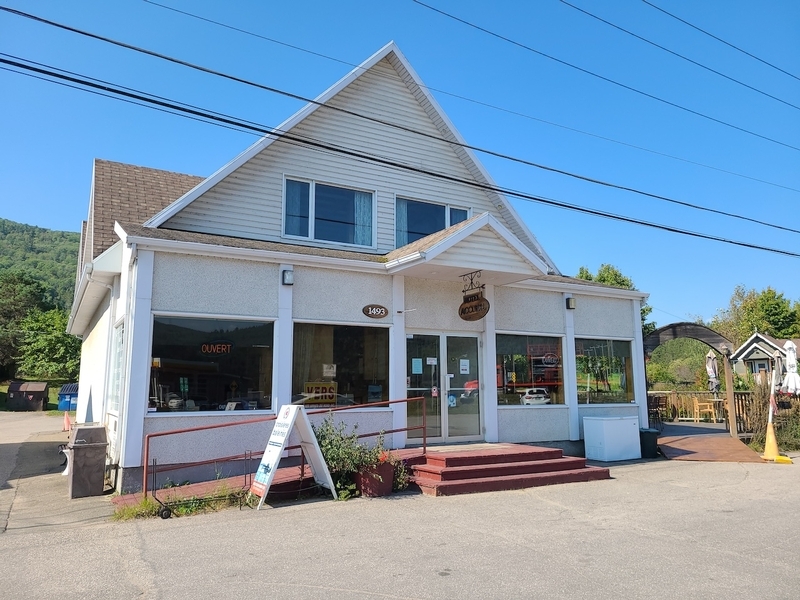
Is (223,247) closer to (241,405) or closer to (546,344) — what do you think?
(241,405)

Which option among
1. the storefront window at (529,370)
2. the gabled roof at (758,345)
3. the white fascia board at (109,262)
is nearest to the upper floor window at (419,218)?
the storefront window at (529,370)

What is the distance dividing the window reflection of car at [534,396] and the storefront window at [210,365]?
5806 mm

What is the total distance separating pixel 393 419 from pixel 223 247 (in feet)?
14.9

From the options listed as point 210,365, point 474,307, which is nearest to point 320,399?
point 210,365

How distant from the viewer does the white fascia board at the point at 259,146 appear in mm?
12422

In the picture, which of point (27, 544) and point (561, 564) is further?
point (27, 544)

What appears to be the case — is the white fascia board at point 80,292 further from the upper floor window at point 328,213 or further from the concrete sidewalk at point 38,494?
the upper floor window at point 328,213

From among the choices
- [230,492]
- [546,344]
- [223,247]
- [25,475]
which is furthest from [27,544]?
[546,344]

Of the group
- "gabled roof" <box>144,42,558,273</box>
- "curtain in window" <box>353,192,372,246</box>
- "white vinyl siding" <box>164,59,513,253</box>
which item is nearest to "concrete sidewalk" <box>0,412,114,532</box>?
"gabled roof" <box>144,42,558,273</box>

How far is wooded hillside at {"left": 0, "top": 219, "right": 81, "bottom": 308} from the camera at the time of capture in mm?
83812

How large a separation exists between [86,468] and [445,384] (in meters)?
6.69

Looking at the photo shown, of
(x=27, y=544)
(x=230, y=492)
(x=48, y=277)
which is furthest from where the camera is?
(x=48, y=277)

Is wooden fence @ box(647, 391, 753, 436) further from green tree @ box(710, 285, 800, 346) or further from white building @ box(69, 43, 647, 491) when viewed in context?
green tree @ box(710, 285, 800, 346)

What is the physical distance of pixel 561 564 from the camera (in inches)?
232
